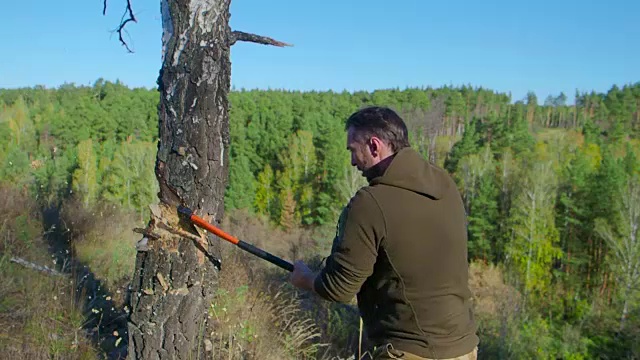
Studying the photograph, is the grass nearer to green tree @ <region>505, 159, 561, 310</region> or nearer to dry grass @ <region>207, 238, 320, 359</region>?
dry grass @ <region>207, 238, 320, 359</region>

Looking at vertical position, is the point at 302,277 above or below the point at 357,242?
below

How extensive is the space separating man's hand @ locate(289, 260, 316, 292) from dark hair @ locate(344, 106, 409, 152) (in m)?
0.76

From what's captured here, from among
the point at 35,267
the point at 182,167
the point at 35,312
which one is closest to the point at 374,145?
the point at 182,167

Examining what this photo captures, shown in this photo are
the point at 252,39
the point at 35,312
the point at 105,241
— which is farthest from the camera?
the point at 105,241

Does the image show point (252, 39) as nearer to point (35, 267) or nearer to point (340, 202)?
point (35, 267)

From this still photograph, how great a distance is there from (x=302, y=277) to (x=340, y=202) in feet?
118

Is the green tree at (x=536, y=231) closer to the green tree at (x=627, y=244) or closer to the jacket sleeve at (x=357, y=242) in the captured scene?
the green tree at (x=627, y=244)

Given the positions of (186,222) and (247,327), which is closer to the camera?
(186,222)

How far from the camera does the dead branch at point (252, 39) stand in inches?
121

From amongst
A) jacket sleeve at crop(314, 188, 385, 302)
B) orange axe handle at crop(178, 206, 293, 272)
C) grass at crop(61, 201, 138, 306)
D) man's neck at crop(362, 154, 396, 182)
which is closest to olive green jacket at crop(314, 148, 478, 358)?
jacket sleeve at crop(314, 188, 385, 302)

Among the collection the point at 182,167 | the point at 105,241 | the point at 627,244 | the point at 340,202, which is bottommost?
the point at 340,202

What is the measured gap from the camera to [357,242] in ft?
6.93

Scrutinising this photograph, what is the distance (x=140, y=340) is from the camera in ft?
9.65

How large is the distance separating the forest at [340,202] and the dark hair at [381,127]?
1582mm
